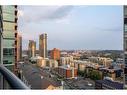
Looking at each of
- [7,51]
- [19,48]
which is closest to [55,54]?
[7,51]

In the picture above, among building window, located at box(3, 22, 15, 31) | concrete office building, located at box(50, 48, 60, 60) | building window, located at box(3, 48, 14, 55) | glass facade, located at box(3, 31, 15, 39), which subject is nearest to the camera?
concrete office building, located at box(50, 48, 60, 60)

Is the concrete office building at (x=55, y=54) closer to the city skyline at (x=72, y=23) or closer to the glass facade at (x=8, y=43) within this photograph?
the city skyline at (x=72, y=23)

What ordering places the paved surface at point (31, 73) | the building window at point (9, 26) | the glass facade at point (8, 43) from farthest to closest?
the building window at point (9, 26)
the glass facade at point (8, 43)
the paved surface at point (31, 73)

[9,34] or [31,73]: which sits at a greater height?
[9,34]

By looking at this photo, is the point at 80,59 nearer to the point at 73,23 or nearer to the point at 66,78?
the point at 66,78

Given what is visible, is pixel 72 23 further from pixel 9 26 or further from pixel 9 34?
pixel 9 34

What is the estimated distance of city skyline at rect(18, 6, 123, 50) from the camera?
8992 millimetres

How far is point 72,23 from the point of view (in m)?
10.1

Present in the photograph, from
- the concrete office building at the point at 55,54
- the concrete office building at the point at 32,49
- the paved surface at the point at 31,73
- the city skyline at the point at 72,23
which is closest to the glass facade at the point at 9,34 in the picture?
the city skyline at the point at 72,23

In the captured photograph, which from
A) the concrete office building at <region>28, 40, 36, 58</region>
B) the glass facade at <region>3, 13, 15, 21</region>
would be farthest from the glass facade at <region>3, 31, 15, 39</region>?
the concrete office building at <region>28, 40, 36, 58</region>

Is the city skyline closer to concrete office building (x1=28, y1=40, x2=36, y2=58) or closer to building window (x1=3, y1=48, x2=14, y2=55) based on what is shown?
concrete office building (x1=28, y1=40, x2=36, y2=58)

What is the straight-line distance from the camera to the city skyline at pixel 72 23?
8.99 m

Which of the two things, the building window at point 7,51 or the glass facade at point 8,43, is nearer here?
the building window at point 7,51

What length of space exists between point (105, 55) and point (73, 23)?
384 centimetres
